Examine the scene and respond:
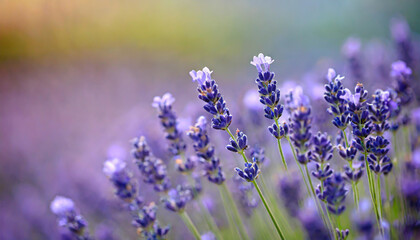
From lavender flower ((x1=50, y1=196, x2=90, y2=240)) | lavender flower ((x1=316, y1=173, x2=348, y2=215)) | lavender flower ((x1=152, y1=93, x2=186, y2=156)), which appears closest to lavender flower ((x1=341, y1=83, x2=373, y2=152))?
lavender flower ((x1=316, y1=173, x2=348, y2=215))

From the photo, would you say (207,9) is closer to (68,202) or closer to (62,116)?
(62,116)

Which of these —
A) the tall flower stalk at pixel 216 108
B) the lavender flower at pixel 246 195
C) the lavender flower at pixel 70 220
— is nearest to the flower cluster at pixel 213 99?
the tall flower stalk at pixel 216 108

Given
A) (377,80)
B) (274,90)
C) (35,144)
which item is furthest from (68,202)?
(35,144)

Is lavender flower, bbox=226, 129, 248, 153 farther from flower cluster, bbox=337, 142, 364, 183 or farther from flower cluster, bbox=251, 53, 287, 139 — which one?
flower cluster, bbox=337, 142, 364, 183

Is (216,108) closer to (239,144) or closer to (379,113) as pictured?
(239,144)

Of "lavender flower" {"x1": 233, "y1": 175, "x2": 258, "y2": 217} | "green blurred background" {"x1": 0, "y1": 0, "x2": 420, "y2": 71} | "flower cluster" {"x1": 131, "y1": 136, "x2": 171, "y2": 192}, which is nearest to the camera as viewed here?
"flower cluster" {"x1": 131, "y1": 136, "x2": 171, "y2": 192}

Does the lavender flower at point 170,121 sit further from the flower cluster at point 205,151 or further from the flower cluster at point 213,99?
the flower cluster at point 213,99

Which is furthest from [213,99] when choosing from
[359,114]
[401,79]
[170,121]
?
[401,79]
